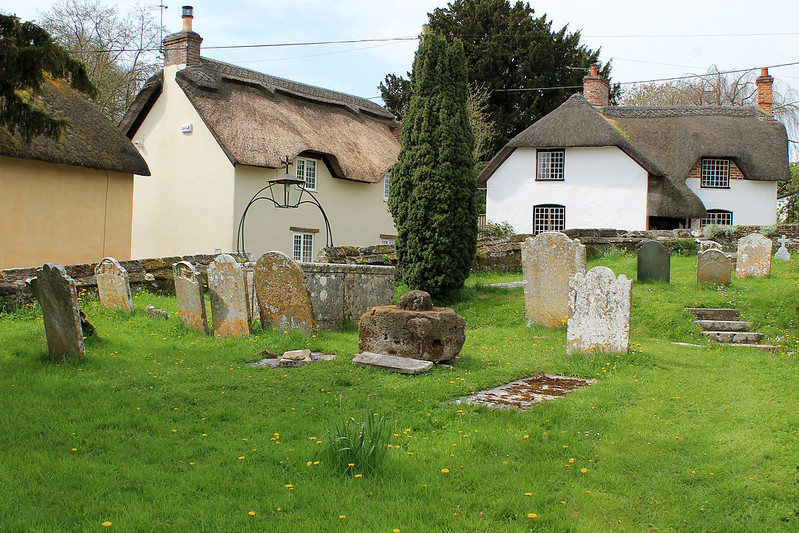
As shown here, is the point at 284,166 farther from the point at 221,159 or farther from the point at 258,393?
the point at 258,393

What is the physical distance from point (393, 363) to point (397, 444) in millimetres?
2472

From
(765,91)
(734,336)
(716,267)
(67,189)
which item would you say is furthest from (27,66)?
(765,91)

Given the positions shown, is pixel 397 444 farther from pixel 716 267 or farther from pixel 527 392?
pixel 716 267

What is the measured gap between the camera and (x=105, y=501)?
4039 mm

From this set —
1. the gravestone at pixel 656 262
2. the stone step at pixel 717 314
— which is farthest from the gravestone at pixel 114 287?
the gravestone at pixel 656 262

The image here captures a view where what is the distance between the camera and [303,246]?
25531 millimetres

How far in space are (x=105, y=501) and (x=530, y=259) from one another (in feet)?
27.8

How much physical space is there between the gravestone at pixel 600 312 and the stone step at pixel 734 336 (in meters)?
3.13

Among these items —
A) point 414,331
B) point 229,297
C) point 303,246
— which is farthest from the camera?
point 303,246

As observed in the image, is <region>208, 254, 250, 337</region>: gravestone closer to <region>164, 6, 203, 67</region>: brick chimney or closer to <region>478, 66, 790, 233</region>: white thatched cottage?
<region>164, 6, 203, 67</region>: brick chimney

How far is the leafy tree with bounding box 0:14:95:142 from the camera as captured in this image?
7.42 metres

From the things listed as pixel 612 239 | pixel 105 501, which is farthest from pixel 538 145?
pixel 105 501

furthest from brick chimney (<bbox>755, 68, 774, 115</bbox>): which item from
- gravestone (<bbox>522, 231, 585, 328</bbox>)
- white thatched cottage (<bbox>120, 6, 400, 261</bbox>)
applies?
gravestone (<bbox>522, 231, 585, 328</bbox>)

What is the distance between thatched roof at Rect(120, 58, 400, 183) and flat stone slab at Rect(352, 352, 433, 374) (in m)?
15.8
